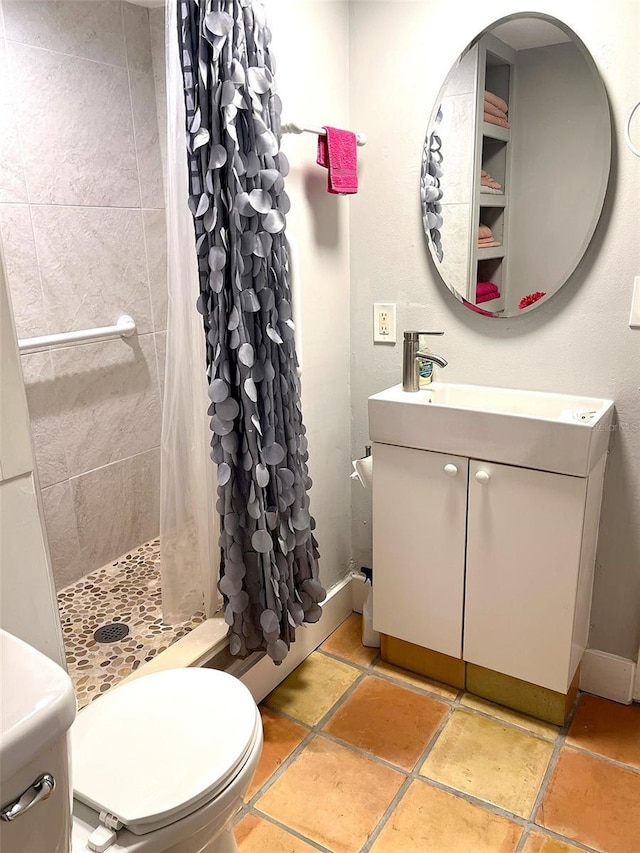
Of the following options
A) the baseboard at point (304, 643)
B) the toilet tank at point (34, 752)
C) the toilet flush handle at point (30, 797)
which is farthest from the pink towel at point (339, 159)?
the toilet flush handle at point (30, 797)

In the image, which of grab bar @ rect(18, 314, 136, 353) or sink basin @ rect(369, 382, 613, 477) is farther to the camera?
grab bar @ rect(18, 314, 136, 353)

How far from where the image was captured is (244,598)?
179 cm

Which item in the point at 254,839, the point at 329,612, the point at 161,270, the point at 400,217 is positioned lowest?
the point at 254,839

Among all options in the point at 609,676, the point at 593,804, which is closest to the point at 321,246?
the point at 609,676

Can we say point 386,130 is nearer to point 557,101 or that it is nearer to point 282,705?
point 557,101

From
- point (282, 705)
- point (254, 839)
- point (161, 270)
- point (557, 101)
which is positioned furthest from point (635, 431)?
point (161, 270)

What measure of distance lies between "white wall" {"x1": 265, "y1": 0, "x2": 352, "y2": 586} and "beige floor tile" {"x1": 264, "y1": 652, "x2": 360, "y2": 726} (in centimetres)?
30

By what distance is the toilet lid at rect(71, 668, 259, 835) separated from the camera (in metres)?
1.17

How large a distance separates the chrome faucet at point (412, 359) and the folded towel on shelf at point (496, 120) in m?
0.62

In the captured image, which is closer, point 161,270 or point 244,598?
point 244,598

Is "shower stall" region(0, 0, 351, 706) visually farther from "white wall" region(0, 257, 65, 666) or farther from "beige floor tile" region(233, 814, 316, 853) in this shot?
"white wall" region(0, 257, 65, 666)

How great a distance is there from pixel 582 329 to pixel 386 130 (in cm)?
88

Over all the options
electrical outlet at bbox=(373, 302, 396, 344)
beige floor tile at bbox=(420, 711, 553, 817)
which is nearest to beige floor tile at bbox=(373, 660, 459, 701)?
beige floor tile at bbox=(420, 711, 553, 817)

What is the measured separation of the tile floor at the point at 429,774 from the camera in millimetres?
1565
